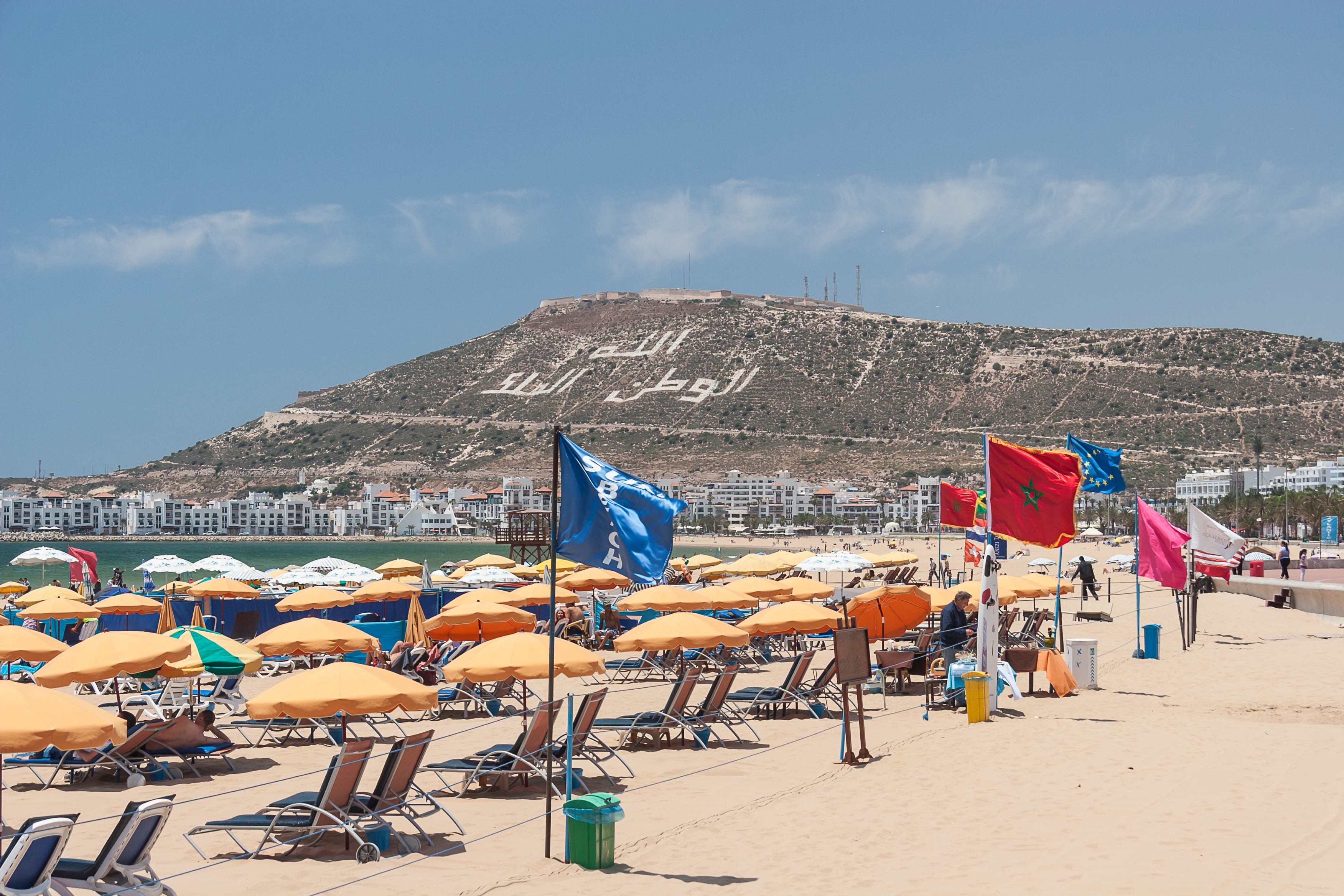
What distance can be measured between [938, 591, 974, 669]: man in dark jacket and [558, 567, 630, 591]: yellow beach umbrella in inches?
340

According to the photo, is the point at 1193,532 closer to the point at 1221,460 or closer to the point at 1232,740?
the point at 1232,740

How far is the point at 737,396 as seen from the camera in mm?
130375

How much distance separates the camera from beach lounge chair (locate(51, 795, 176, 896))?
19.5 feet

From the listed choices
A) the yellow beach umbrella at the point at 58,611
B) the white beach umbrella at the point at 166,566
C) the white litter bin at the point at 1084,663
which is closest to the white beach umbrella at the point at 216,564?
the white beach umbrella at the point at 166,566

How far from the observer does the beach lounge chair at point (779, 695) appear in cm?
1309

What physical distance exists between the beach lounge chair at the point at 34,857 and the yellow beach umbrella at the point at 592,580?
16.4 meters

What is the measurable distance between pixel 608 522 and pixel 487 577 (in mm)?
18819

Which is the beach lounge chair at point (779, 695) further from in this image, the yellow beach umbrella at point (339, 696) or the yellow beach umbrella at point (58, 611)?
the yellow beach umbrella at point (58, 611)

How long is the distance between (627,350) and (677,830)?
144m

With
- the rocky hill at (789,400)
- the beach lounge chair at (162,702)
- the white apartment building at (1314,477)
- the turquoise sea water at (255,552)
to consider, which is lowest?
the turquoise sea water at (255,552)

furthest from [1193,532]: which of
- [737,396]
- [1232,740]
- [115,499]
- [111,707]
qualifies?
[115,499]

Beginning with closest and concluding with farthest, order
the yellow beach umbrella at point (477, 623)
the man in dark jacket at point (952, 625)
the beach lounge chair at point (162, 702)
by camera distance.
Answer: the beach lounge chair at point (162, 702), the man in dark jacket at point (952, 625), the yellow beach umbrella at point (477, 623)

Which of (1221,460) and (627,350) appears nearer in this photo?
(1221,460)

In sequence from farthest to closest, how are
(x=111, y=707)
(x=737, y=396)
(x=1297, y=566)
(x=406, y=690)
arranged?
(x=737, y=396) → (x=1297, y=566) → (x=111, y=707) → (x=406, y=690)
